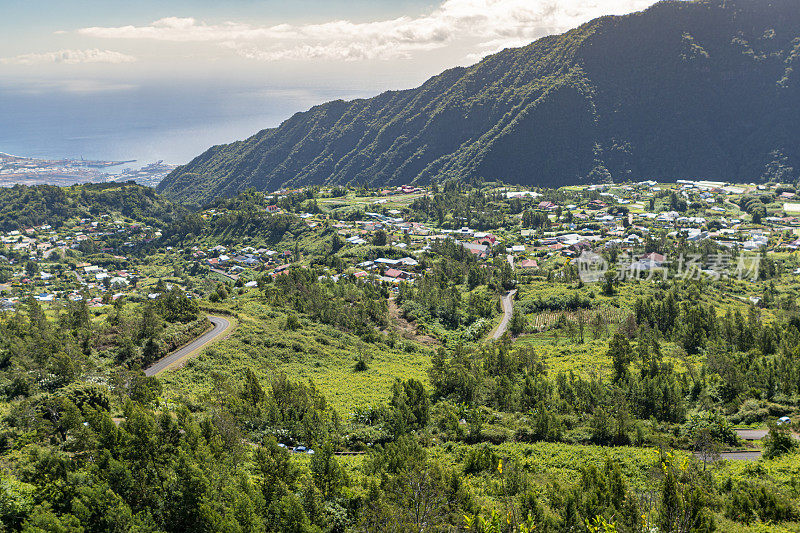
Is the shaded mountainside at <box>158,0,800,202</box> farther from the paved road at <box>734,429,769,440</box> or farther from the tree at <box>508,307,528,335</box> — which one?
the paved road at <box>734,429,769,440</box>

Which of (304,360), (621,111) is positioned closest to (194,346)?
(304,360)

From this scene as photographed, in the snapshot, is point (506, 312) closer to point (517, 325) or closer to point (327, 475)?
point (517, 325)

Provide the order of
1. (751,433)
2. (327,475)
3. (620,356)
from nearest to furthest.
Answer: (327,475)
(751,433)
(620,356)

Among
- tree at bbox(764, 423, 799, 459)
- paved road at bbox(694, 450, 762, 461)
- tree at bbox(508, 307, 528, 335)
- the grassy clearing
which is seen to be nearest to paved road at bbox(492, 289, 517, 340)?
tree at bbox(508, 307, 528, 335)

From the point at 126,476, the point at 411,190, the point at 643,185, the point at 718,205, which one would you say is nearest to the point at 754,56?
the point at 643,185

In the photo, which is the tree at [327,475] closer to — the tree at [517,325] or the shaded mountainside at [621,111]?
the tree at [517,325]

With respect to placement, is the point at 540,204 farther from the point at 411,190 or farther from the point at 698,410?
the point at 698,410
